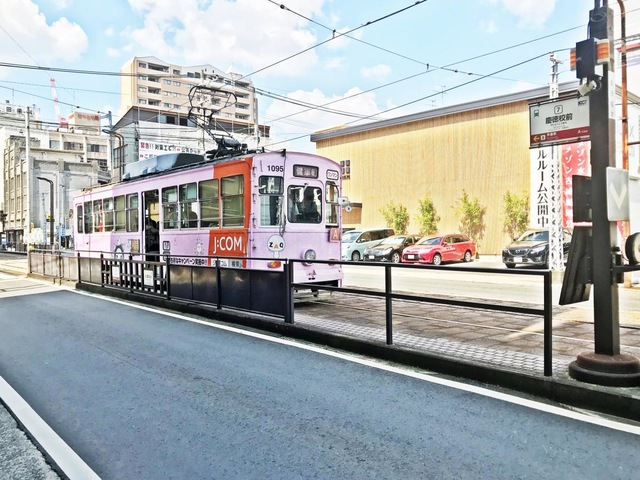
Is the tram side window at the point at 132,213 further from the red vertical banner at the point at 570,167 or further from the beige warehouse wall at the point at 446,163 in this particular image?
the beige warehouse wall at the point at 446,163

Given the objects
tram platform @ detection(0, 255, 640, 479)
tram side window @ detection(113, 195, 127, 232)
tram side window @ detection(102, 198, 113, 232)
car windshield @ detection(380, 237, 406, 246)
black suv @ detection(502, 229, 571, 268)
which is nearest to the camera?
tram platform @ detection(0, 255, 640, 479)

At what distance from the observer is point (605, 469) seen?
10.9 ft

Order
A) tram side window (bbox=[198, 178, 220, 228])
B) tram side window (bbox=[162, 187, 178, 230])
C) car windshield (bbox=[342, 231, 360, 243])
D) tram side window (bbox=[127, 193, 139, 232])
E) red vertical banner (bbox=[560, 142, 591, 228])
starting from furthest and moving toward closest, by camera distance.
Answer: car windshield (bbox=[342, 231, 360, 243]), red vertical banner (bbox=[560, 142, 591, 228]), tram side window (bbox=[127, 193, 139, 232]), tram side window (bbox=[162, 187, 178, 230]), tram side window (bbox=[198, 178, 220, 228])

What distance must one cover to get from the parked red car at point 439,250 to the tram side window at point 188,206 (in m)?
14.5

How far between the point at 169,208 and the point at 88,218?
626 centimetres

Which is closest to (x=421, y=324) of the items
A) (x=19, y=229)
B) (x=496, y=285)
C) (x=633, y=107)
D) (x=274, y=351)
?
(x=274, y=351)

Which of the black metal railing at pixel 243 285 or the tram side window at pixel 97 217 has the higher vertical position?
the tram side window at pixel 97 217

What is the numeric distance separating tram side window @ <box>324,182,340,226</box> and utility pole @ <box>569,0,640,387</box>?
23.3 feet

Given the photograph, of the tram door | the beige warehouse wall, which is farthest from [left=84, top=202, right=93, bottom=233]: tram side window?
the beige warehouse wall

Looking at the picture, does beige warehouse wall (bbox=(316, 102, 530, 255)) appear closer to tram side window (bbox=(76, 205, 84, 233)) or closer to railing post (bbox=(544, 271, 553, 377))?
tram side window (bbox=(76, 205, 84, 233))

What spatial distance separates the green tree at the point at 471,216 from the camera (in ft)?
102

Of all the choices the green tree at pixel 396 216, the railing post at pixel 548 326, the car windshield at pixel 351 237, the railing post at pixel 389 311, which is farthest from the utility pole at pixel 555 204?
the green tree at pixel 396 216

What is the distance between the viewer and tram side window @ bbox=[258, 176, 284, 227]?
1047 cm

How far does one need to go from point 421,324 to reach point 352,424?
416 centimetres
